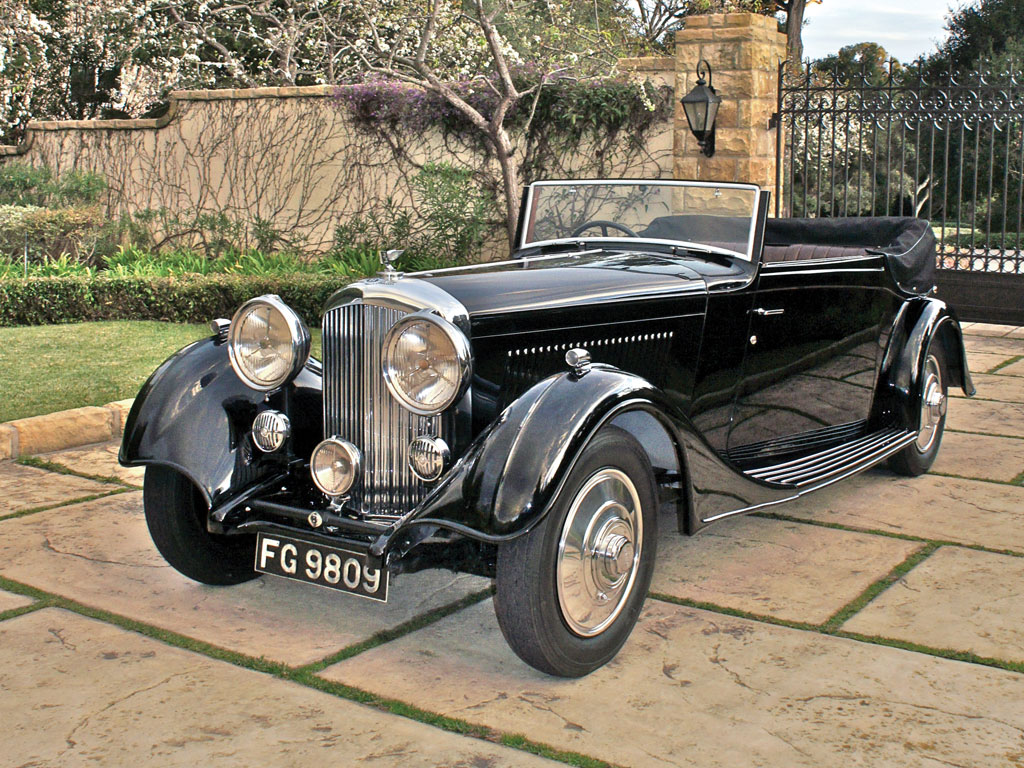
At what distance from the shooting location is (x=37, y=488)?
4.56 meters

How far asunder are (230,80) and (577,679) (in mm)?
16993

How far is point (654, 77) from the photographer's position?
1058 centimetres

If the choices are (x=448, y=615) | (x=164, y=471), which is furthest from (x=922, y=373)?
(x=164, y=471)

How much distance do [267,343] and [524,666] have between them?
1.23 metres

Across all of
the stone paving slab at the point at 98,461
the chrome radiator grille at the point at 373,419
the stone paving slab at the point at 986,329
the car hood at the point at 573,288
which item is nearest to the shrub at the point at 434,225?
the stone paving slab at the point at 986,329

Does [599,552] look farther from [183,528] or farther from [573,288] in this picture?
[183,528]

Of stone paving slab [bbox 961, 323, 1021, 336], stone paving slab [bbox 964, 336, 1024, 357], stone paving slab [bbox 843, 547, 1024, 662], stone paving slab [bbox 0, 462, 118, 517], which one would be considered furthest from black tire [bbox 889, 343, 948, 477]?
stone paving slab [bbox 961, 323, 1021, 336]

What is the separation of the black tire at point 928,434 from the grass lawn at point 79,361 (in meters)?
4.12

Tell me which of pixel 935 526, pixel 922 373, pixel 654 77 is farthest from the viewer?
pixel 654 77

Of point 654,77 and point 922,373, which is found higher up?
point 654,77

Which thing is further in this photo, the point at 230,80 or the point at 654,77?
the point at 230,80

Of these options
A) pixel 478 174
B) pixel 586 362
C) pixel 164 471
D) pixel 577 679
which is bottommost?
pixel 577 679

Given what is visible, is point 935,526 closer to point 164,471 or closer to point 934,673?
point 934,673

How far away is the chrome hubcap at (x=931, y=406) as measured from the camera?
15.9 feet
